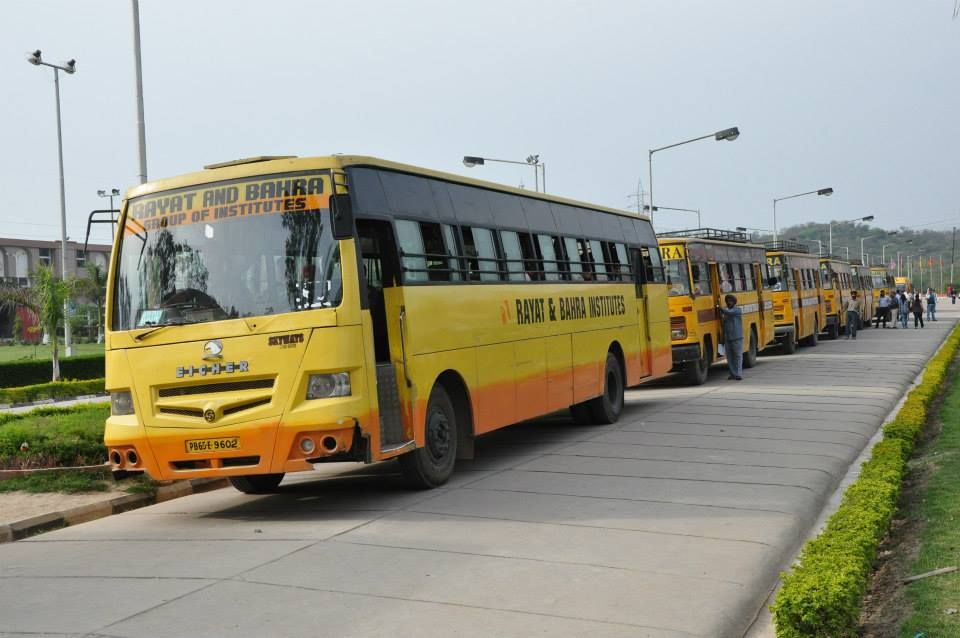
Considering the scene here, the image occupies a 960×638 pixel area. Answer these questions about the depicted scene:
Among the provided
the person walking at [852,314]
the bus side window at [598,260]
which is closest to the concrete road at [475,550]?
the bus side window at [598,260]

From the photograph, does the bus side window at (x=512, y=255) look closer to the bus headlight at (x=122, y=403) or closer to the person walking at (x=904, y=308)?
the bus headlight at (x=122, y=403)

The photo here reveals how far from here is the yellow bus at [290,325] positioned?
29.9 ft

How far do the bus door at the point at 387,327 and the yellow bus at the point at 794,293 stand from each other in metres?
20.5

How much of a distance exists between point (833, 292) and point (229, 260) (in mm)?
36391

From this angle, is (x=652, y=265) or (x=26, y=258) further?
(x=26, y=258)

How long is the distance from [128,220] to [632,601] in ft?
19.8

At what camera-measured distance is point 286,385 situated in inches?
358

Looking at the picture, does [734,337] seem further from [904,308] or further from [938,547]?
[904,308]

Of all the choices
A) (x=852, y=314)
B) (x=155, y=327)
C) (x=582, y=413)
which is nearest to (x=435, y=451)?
(x=155, y=327)

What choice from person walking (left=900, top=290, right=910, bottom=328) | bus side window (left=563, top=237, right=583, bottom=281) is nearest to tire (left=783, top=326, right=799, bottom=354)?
bus side window (left=563, top=237, right=583, bottom=281)

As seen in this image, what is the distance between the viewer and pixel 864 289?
53562 mm

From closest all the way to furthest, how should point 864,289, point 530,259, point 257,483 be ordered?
point 257,483 < point 530,259 < point 864,289

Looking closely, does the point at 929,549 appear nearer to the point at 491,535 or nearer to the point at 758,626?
the point at 758,626

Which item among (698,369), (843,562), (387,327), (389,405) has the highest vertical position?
(387,327)
